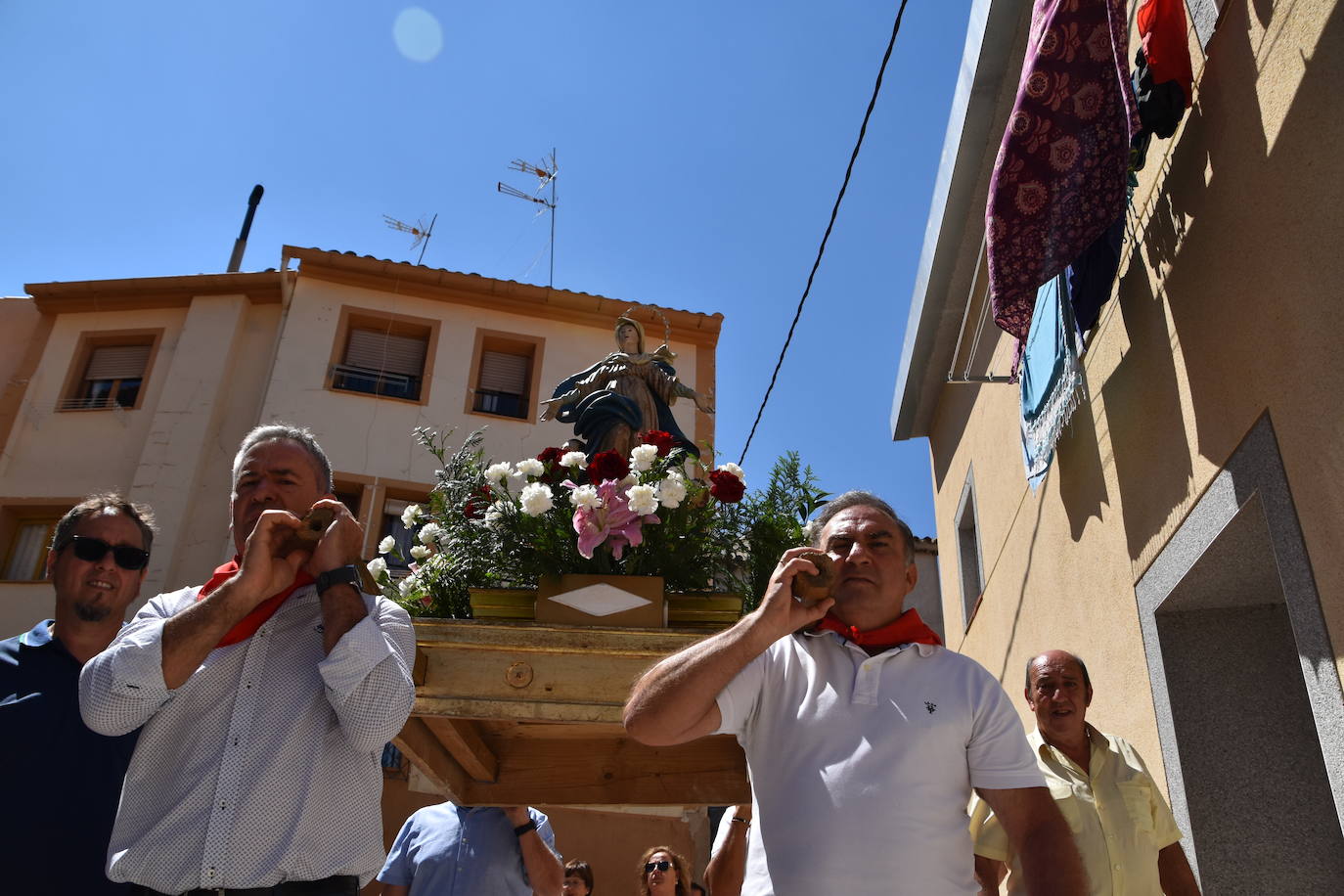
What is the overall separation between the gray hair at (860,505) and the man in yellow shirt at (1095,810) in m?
1.19

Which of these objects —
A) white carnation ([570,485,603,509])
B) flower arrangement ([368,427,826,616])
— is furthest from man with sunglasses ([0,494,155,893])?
white carnation ([570,485,603,509])

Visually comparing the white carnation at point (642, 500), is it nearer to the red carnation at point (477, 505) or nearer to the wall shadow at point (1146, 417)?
the red carnation at point (477, 505)

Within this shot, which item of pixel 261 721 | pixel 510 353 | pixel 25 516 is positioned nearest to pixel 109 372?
pixel 25 516

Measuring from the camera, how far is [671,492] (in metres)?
3.62

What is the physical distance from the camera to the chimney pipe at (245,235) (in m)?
18.4

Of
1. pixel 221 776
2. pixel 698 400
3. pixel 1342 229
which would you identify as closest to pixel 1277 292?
pixel 1342 229

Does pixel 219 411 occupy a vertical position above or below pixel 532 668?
above

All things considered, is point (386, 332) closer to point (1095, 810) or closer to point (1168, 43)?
point (1168, 43)

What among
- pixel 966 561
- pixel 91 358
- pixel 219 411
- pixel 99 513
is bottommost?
pixel 99 513

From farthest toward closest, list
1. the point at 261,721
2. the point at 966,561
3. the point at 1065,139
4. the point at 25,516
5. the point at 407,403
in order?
the point at 407,403 → the point at 25,516 → the point at 966,561 → the point at 1065,139 → the point at 261,721

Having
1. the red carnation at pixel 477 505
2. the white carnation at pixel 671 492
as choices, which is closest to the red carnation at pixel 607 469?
the white carnation at pixel 671 492

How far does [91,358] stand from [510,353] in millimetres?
5857

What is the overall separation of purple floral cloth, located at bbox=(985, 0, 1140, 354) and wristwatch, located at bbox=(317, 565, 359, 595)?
2.99 m

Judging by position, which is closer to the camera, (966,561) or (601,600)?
(601,600)
